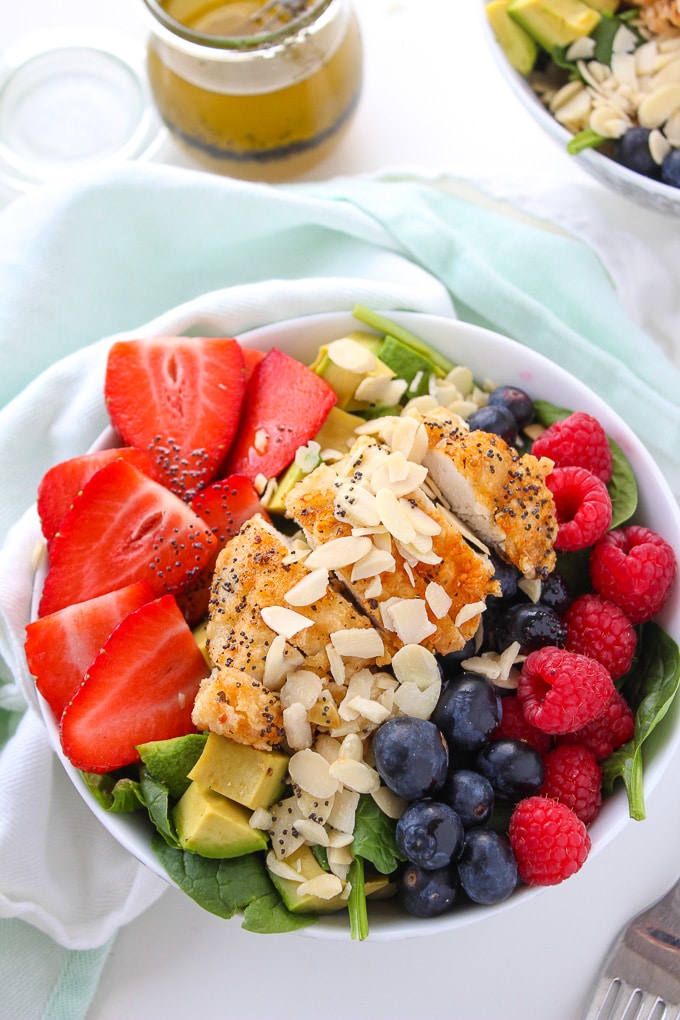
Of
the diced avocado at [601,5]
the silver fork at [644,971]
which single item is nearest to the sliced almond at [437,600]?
the silver fork at [644,971]

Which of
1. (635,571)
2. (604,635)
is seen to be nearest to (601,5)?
(635,571)

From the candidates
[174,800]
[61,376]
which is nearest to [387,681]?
[174,800]

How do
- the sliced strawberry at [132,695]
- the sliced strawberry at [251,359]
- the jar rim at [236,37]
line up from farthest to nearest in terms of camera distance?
the jar rim at [236,37] < the sliced strawberry at [251,359] < the sliced strawberry at [132,695]

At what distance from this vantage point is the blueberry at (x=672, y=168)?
2258 millimetres

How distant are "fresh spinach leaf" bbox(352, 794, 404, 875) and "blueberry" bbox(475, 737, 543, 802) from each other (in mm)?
174

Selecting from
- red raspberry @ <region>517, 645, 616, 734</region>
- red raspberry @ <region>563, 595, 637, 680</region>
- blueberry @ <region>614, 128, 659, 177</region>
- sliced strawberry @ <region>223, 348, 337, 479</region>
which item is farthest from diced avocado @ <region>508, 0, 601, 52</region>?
red raspberry @ <region>517, 645, 616, 734</region>

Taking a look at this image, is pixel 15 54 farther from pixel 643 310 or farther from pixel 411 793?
pixel 411 793

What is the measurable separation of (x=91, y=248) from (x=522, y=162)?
113 cm

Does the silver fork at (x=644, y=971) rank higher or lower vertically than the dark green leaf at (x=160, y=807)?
lower

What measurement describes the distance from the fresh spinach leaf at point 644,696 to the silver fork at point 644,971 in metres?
0.39

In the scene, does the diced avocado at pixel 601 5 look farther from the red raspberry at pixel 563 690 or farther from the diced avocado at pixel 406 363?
the red raspberry at pixel 563 690

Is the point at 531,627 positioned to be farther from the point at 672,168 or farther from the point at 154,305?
the point at 154,305

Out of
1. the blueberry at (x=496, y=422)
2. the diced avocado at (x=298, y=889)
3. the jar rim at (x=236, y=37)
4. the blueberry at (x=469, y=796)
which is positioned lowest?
the diced avocado at (x=298, y=889)

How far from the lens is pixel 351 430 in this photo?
2014 mm
